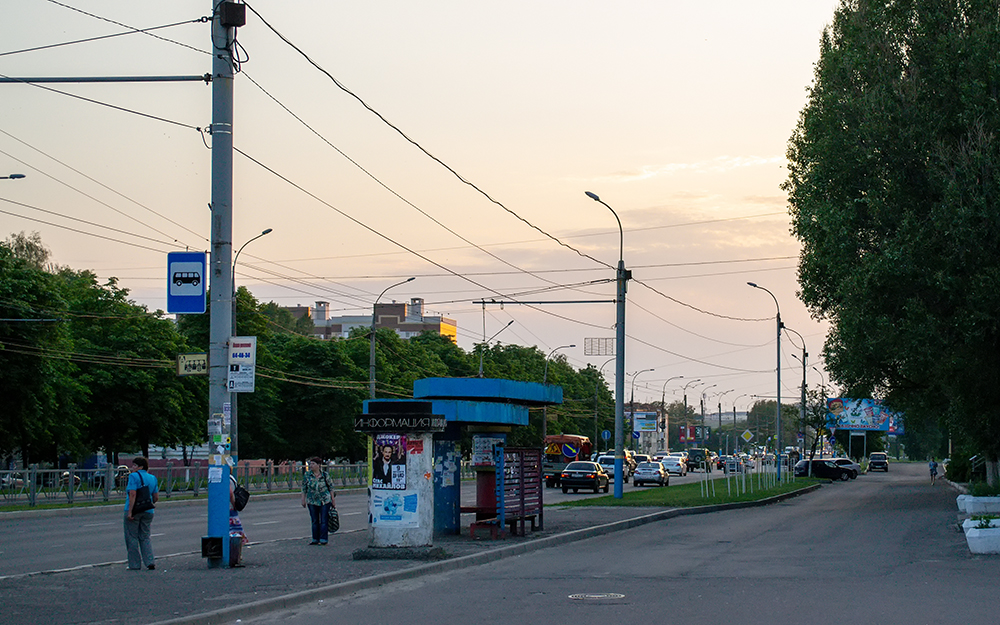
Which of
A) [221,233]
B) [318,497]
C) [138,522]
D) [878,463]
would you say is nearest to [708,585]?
[138,522]

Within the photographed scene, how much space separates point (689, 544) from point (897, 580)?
7098 millimetres

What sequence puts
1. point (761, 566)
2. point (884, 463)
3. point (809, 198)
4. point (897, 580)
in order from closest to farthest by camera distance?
point (897, 580), point (761, 566), point (809, 198), point (884, 463)

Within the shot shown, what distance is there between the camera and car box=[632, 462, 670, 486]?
59312 mm

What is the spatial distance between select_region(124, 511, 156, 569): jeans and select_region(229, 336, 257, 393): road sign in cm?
227

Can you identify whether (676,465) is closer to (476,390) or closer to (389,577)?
(476,390)

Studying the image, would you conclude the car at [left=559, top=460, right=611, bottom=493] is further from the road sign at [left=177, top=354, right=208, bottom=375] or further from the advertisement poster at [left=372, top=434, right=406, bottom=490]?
the road sign at [left=177, top=354, right=208, bottom=375]

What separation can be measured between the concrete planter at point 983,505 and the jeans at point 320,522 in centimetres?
1622

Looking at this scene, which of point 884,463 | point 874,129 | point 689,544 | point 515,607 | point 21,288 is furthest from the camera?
point 884,463

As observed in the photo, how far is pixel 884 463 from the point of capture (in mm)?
100875

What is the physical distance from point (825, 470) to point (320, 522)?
5912cm

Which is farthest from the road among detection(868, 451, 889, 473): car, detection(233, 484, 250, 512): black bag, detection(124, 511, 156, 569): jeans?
detection(868, 451, 889, 473): car

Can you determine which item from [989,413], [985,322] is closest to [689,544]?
[985,322]

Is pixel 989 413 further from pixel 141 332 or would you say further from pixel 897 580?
pixel 141 332

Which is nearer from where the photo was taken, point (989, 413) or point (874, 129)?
point (874, 129)
